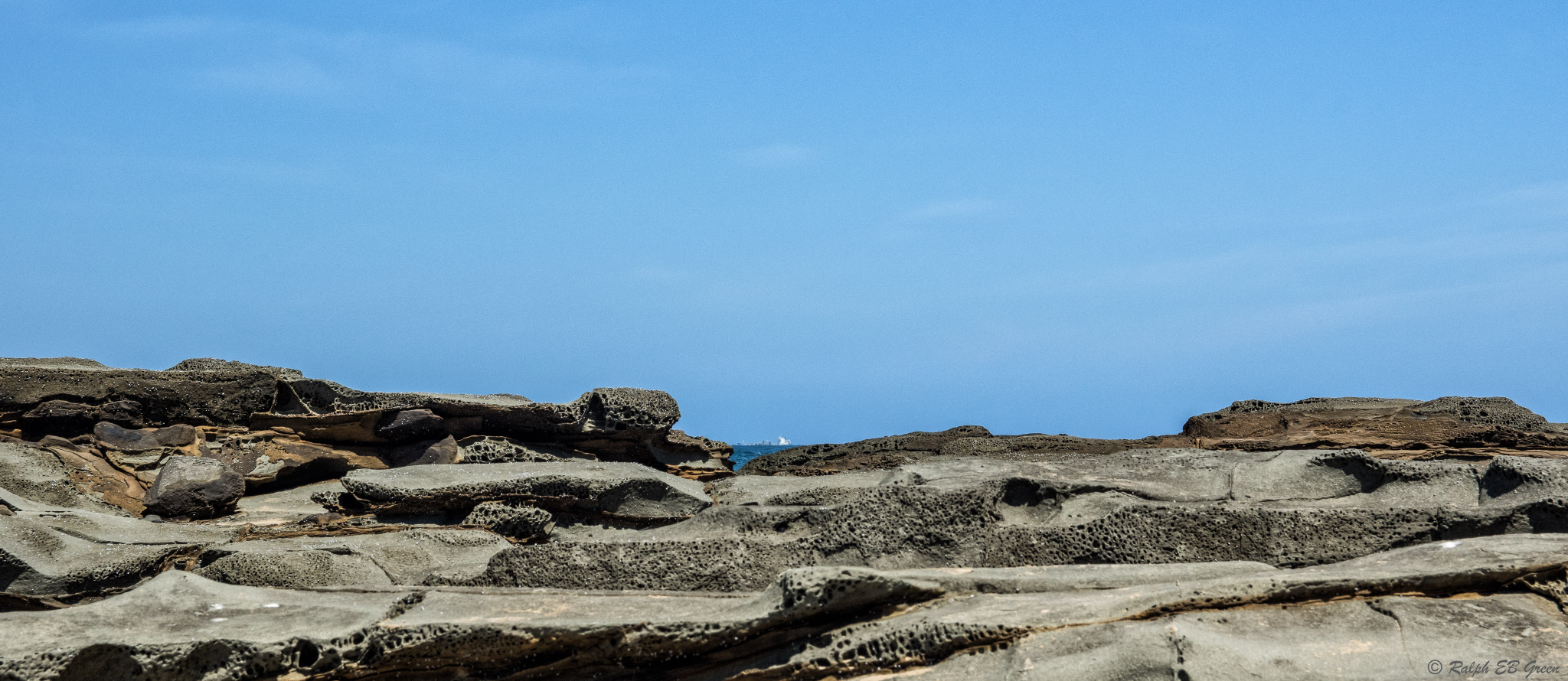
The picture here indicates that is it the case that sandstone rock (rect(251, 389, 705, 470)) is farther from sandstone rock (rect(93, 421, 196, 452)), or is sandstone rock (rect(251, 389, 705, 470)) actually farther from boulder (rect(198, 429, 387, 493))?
sandstone rock (rect(93, 421, 196, 452))

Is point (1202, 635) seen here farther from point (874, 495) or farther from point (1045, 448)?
point (1045, 448)

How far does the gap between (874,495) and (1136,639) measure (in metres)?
1.92

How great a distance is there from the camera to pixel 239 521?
19.6 feet

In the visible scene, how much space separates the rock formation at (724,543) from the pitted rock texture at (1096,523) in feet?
0.05

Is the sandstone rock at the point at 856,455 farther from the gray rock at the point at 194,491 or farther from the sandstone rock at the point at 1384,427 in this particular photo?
the gray rock at the point at 194,491

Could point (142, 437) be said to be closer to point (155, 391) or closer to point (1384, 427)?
point (155, 391)

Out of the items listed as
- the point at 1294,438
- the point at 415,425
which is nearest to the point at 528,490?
the point at 415,425

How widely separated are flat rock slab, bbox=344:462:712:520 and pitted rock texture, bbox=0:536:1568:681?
1.98 meters

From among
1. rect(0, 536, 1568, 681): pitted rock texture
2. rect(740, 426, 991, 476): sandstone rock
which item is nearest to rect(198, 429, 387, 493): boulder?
rect(740, 426, 991, 476): sandstone rock

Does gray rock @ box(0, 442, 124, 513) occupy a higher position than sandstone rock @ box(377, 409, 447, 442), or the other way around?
sandstone rock @ box(377, 409, 447, 442)

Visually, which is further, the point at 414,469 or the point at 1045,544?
the point at 414,469

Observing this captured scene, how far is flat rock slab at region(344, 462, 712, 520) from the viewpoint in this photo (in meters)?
5.72

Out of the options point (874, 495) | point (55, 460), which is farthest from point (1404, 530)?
point (55, 460)

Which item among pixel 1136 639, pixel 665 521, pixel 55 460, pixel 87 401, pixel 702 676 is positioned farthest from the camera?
pixel 87 401
